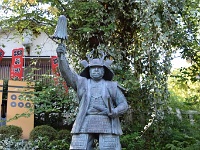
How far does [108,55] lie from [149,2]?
1.76m

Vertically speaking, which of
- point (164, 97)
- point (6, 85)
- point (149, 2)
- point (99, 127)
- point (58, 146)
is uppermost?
point (149, 2)

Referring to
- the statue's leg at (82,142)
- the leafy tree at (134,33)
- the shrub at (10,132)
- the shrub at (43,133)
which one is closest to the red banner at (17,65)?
the shrub at (10,132)

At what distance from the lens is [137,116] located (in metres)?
8.66

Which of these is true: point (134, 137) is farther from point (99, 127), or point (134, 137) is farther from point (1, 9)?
point (1, 9)

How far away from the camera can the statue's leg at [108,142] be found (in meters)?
3.84

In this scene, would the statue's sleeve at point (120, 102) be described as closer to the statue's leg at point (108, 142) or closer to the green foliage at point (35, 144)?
the statue's leg at point (108, 142)

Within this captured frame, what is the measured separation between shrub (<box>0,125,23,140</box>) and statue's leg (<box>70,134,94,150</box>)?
6294 mm

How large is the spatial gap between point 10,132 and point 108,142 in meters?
6.88

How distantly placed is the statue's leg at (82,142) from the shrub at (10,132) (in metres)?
6.29

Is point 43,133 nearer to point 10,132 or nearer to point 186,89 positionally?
point 10,132

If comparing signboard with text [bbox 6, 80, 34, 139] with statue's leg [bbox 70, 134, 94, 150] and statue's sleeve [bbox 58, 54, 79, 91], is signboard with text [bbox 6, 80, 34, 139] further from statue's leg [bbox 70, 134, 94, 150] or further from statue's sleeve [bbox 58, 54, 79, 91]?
statue's leg [bbox 70, 134, 94, 150]

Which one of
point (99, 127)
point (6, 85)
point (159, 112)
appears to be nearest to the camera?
point (99, 127)

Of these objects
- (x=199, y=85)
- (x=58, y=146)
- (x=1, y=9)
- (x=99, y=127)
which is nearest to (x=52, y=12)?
(x=1, y=9)

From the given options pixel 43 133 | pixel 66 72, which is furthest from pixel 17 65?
pixel 66 72
